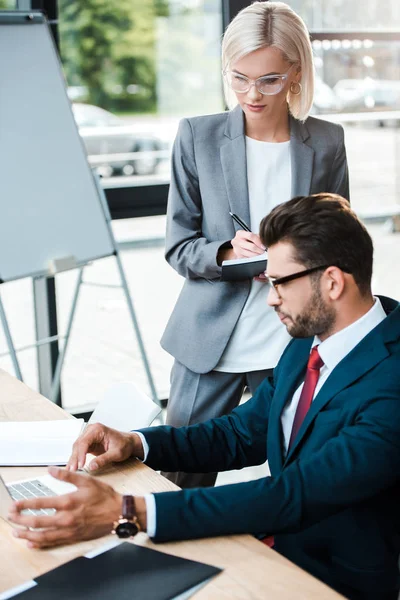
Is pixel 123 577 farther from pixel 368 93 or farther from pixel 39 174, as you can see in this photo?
pixel 368 93

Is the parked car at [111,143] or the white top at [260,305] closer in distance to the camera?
the white top at [260,305]

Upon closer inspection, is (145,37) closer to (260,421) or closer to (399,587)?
(260,421)

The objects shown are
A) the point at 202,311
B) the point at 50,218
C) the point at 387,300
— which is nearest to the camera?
the point at 387,300

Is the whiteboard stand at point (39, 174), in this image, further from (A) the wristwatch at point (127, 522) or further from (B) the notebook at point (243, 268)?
(A) the wristwatch at point (127, 522)

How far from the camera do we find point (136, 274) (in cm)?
422

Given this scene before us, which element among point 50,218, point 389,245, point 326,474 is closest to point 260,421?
point 326,474

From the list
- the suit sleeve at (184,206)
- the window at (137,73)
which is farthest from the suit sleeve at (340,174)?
the window at (137,73)

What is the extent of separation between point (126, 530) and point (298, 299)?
1.91 ft

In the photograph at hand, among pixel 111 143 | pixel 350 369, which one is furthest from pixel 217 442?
pixel 111 143

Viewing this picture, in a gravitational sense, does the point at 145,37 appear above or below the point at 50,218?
above

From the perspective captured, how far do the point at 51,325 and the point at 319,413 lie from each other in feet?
7.77

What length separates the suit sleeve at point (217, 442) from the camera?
1891mm

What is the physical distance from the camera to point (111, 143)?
3994 millimetres

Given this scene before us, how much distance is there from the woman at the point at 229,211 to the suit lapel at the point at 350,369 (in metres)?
0.71
